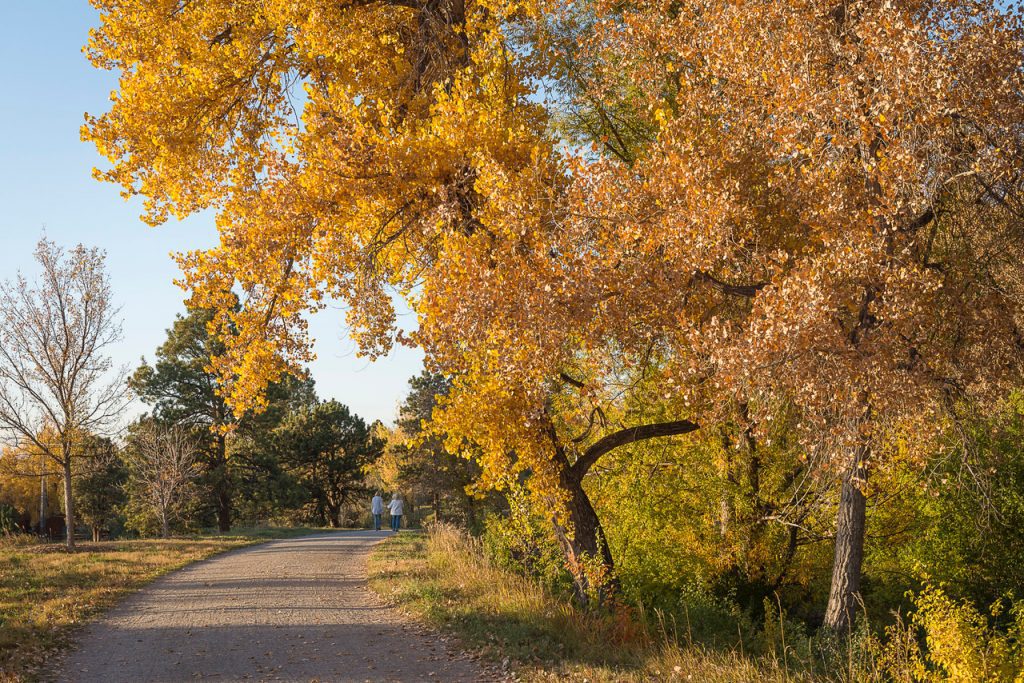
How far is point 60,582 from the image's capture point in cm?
1277

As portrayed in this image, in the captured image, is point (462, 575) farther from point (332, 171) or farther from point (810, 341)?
point (810, 341)

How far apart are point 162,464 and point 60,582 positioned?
1572 cm

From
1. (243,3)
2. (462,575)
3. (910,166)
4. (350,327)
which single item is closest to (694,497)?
(462,575)

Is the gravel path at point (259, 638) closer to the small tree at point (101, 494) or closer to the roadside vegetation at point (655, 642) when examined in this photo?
the roadside vegetation at point (655, 642)

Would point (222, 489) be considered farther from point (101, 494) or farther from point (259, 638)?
point (259, 638)

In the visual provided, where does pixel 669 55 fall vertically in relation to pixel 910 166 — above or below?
above

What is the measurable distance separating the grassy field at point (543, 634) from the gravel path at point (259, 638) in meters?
0.43

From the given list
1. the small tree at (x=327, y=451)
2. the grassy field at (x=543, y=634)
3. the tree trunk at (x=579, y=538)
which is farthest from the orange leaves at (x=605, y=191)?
the small tree at (x=327, y=451)

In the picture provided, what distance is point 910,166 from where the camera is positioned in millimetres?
7062

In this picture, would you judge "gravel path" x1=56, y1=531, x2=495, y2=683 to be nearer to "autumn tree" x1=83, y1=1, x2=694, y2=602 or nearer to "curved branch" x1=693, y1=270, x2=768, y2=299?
"autumn tree" x1=83, y1=1, x2=694, y2=602

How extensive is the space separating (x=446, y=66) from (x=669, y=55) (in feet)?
11.2

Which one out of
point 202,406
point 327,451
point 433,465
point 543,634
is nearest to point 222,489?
point 202,406

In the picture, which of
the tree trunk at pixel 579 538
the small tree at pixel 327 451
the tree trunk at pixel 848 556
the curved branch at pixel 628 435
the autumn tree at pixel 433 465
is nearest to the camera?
the tree trunk at pixel 848 556

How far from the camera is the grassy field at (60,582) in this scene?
324 inches
